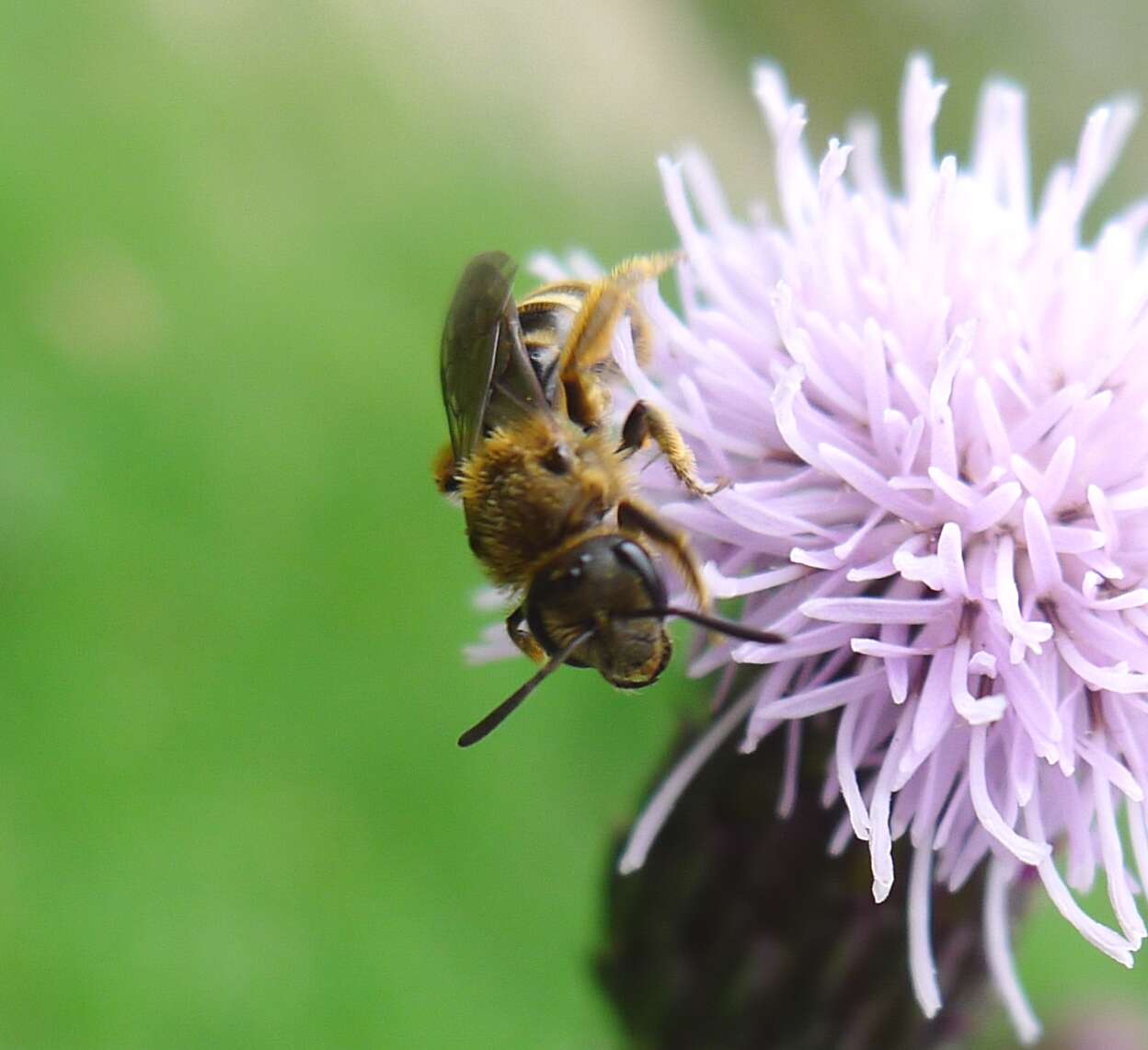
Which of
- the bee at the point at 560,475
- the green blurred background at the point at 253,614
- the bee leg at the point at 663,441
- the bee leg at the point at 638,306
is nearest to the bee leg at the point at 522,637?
the bee at the point at 560,475

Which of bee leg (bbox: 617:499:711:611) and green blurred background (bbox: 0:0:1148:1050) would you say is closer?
bee leg (bbox: 617:499:711:611)

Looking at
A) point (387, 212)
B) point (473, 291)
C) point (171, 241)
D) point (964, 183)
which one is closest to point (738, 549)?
point (473, 291)

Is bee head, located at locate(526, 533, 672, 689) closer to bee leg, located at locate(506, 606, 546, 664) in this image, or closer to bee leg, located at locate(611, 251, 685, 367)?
bee leg, located at locate(506, 606, 546, 664)

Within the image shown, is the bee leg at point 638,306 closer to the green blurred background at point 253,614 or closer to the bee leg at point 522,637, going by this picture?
the bee leg at point 522,637

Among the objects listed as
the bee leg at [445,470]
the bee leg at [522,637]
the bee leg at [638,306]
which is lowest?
the bee leg at [522,637]

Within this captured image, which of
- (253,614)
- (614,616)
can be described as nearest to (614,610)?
(614,616)

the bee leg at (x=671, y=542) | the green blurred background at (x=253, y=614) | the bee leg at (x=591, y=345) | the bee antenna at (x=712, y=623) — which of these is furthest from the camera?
the green blurred background at (x=253, y=614)

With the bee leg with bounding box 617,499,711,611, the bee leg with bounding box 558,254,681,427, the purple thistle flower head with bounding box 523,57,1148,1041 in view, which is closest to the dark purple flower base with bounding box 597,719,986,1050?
the purple thistle flower head with bounding box 523,57,1148,1041
